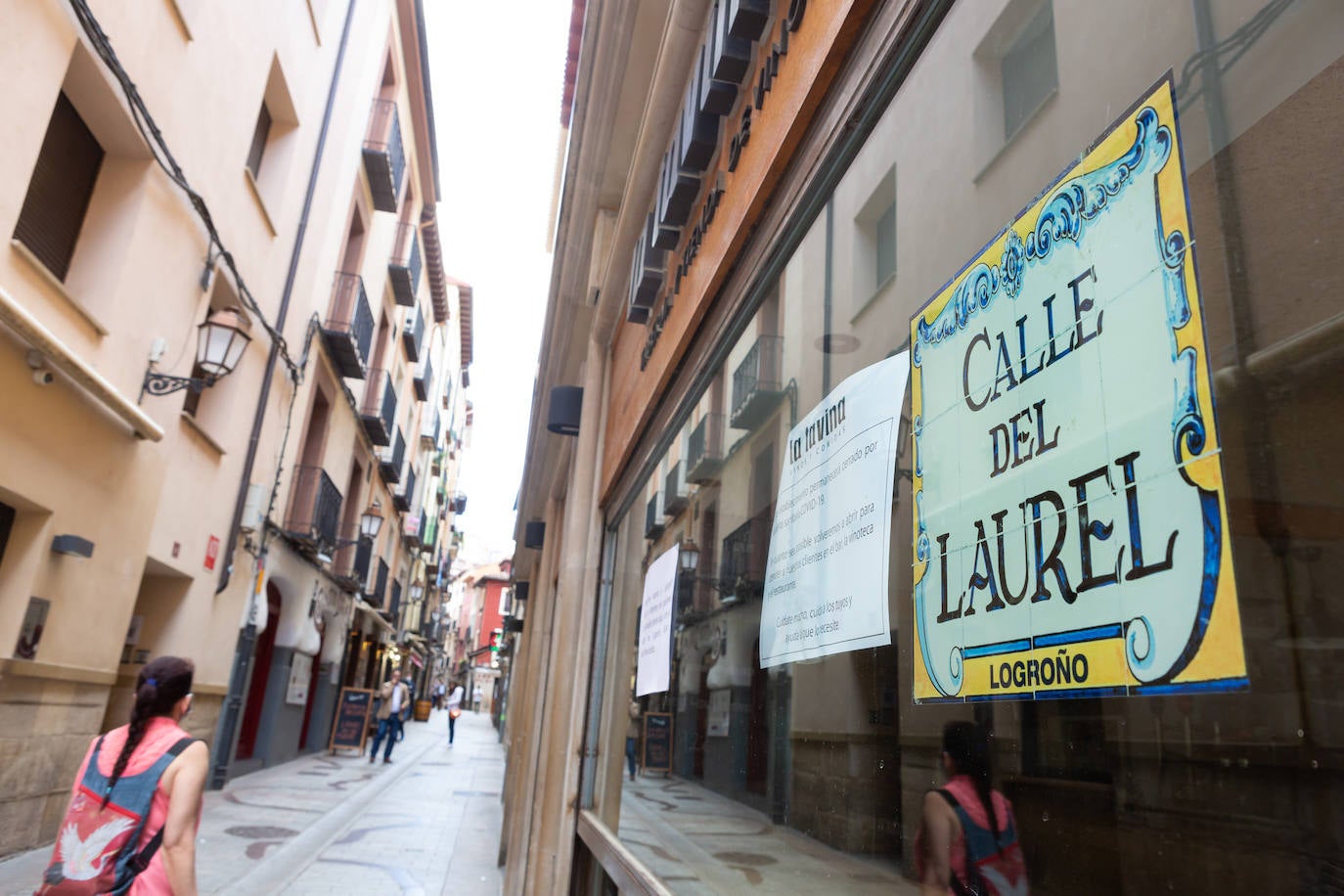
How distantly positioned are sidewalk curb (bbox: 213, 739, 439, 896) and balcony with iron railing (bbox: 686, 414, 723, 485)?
17.3 feet

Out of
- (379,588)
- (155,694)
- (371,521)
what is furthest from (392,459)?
(155,694)

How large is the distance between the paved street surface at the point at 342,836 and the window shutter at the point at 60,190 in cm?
457

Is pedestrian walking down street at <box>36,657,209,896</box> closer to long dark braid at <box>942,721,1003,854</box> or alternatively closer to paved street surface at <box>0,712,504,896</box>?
long dark braid at <box>942,721,1003,854</box>

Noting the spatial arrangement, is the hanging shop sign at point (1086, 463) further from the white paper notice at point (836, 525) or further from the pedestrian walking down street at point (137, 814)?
the pedestrian walking down street at point (137, 814)

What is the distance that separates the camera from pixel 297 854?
26.7 feet

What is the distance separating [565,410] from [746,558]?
391cm

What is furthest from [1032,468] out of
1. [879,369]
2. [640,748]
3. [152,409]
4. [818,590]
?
[152,409]

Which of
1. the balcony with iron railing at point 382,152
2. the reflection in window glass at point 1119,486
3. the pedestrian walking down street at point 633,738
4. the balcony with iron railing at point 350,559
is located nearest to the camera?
the reflection in window glass at point 1119,486

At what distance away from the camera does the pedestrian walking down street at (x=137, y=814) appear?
254cm

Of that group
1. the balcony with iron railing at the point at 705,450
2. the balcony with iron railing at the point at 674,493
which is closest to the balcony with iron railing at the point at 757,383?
the balcony with iron railing at the point at 705,450

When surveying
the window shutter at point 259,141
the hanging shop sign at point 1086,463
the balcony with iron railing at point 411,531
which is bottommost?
the hanging shop sign at point 1086,463

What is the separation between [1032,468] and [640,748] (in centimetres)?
287

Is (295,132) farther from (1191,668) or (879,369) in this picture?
(1191,668)

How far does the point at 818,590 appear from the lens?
1754mm
